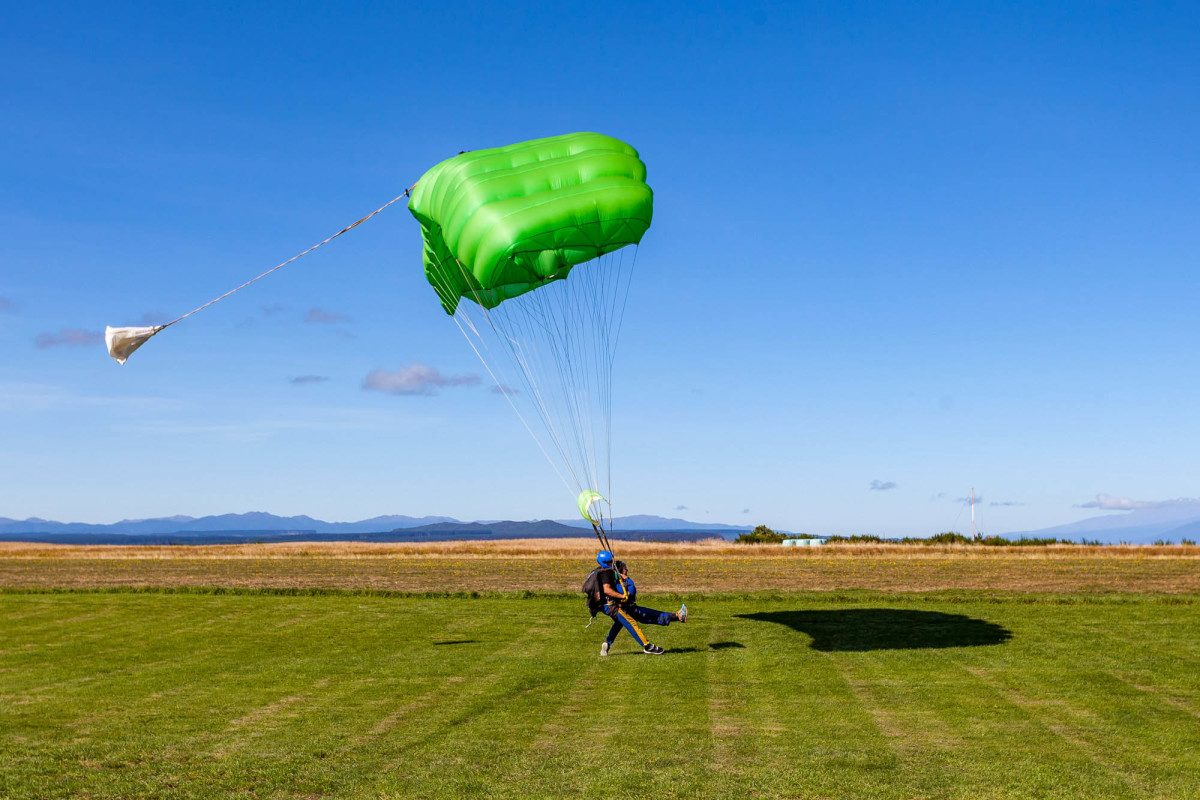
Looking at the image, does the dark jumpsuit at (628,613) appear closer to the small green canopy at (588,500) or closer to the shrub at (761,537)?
the small green canopy at (588,500)

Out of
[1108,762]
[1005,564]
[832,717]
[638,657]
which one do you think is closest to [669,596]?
[638,657]

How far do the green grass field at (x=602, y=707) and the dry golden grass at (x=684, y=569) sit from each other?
520 inches

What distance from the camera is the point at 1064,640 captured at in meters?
19.8

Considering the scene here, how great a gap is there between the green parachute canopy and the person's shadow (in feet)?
31.4

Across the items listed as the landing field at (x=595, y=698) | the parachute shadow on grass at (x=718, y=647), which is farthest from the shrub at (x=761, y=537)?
the parachute shadow on grass at (x=718, y=647)

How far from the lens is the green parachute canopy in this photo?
17.5 meters

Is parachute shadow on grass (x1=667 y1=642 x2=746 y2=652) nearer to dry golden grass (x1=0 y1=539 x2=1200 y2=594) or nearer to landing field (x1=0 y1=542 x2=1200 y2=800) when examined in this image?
landing field (x1=0 y1=542 x2=1200 y2=800)

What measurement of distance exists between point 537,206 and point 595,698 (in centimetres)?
900

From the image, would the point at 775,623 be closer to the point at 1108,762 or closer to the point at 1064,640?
the point at 1064,640

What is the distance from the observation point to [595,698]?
14352 mm

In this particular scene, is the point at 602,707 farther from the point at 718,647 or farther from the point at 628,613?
the point at 718,647

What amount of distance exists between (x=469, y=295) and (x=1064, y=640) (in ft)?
49.7

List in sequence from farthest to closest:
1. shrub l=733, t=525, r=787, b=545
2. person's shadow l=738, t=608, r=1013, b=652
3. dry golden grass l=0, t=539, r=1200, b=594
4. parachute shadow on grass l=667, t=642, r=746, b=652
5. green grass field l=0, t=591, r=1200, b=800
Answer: shrub l=733, t=525, r=787, b=545
dry golden grass l=0, t=539, r=1200, b=594
person's shadow l=738, t=608, r=1013, b=652
parachute shadow on grass l=667, t=642, r=746, b=652
green grass field l=0, t=591, r=1200, b=800

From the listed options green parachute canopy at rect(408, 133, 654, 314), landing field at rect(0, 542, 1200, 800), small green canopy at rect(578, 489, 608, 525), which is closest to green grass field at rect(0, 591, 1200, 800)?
landing field at rect(0, 542, 1200, 800)
